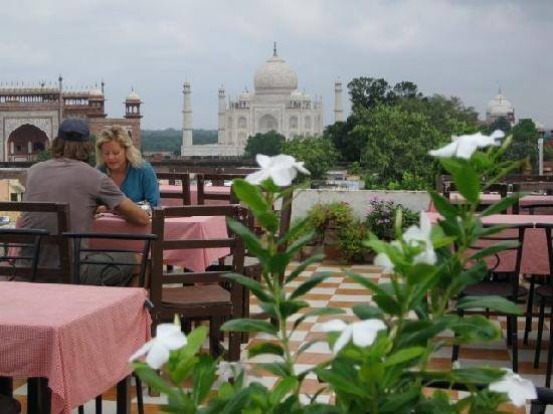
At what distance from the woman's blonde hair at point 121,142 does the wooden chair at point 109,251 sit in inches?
27.1

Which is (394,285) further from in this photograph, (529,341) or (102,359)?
(529,341)

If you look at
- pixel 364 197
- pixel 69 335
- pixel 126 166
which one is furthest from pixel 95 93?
pixel 69 335

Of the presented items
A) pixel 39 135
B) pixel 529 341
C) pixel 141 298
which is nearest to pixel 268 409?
pixel 141 298

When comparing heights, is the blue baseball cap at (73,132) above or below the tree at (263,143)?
above

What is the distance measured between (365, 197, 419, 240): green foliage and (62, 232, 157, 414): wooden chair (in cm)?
404

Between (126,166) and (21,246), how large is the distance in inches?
53.8

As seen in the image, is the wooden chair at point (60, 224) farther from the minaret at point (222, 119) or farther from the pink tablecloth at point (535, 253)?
the minaret at point (222, 119)

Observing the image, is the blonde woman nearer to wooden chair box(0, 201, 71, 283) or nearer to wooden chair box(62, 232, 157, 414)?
wooden chair box(62, 232, 157, 414)

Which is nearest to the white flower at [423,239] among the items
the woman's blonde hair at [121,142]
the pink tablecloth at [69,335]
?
the pink tablecloth at [69,335]

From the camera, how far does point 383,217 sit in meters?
7.99

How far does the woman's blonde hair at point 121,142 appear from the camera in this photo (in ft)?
15.4

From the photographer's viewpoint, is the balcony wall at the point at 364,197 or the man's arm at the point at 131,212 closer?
the man's arm at the point at 131,212

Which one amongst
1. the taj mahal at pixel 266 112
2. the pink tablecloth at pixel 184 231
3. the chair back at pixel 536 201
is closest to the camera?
the pink tablecloth at pixel 184 231

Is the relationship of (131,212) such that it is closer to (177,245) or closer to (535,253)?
(177,245)
